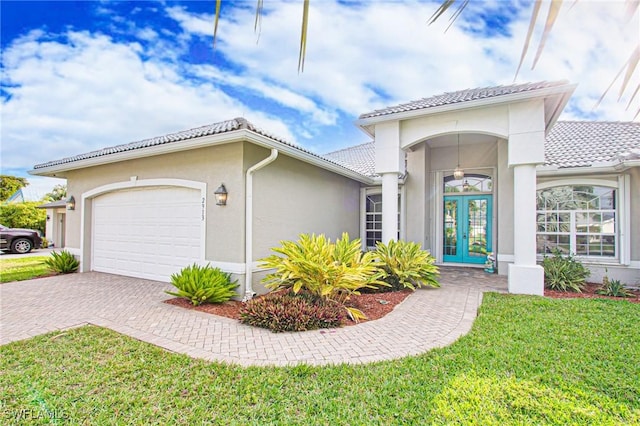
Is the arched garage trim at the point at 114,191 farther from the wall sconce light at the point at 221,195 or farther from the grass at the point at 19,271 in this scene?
Result: the grass at the point at 19,271

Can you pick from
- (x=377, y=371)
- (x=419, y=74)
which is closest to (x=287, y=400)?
(x=377, y=371)

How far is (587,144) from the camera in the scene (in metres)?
10.7

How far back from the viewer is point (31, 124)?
10.4m

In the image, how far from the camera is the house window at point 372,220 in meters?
12.4

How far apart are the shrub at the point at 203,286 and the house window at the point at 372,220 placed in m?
6.90

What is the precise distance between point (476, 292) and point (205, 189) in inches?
272

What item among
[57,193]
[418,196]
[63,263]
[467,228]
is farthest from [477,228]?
[57,193]

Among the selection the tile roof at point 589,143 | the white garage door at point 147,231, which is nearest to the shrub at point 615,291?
the tile roof at point 589,143

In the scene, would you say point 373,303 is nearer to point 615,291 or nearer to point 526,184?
point 526,184

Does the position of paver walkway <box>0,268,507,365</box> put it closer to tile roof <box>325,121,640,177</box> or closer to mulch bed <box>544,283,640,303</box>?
mulch bed <box>544,283,640,303</box>

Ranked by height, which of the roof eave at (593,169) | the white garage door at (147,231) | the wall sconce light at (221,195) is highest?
the roof eave at (593,169)

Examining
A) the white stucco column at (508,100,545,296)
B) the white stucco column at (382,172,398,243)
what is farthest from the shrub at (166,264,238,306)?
the white stucco column at (508,100,545,296)

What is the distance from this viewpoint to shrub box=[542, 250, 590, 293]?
8.04m

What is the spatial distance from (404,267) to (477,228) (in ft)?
17.1
